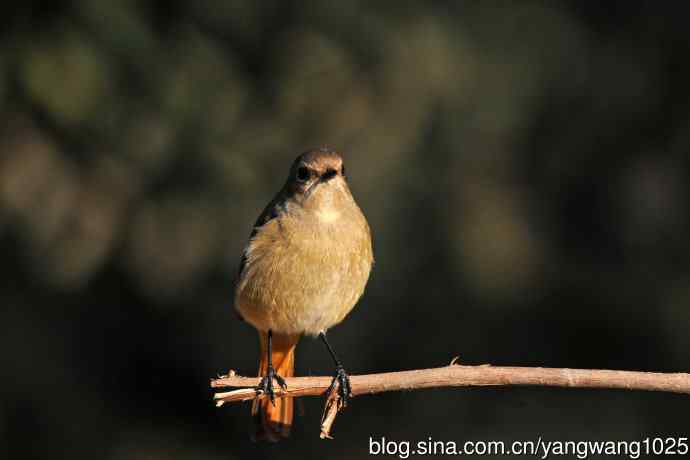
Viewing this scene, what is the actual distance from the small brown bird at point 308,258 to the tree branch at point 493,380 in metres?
0.30

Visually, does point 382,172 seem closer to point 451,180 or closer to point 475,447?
point 451,180

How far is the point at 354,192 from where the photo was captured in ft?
20.3

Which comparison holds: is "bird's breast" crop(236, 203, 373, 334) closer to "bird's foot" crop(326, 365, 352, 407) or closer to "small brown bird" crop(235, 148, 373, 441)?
"small brown bird" crop(235, 148, 373, 441)

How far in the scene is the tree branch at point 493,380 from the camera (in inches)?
145

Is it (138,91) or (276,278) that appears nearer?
(276,278)

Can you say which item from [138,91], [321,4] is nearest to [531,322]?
[321,4]

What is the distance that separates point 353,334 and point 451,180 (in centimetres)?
105

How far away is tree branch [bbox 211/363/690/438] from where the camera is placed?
3.68 meters

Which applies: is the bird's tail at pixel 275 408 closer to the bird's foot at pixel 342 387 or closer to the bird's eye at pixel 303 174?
the bird's foot at pixel 342 387

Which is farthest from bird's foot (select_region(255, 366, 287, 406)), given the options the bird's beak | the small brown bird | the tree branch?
the bird's beak

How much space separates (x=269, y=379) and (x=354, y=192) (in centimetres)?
183

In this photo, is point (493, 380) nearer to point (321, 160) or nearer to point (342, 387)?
point (342, 387)

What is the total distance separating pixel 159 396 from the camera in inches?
271

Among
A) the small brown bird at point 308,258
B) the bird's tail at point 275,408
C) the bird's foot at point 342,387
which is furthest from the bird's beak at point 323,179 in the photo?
the bird's tail at point 275,408
